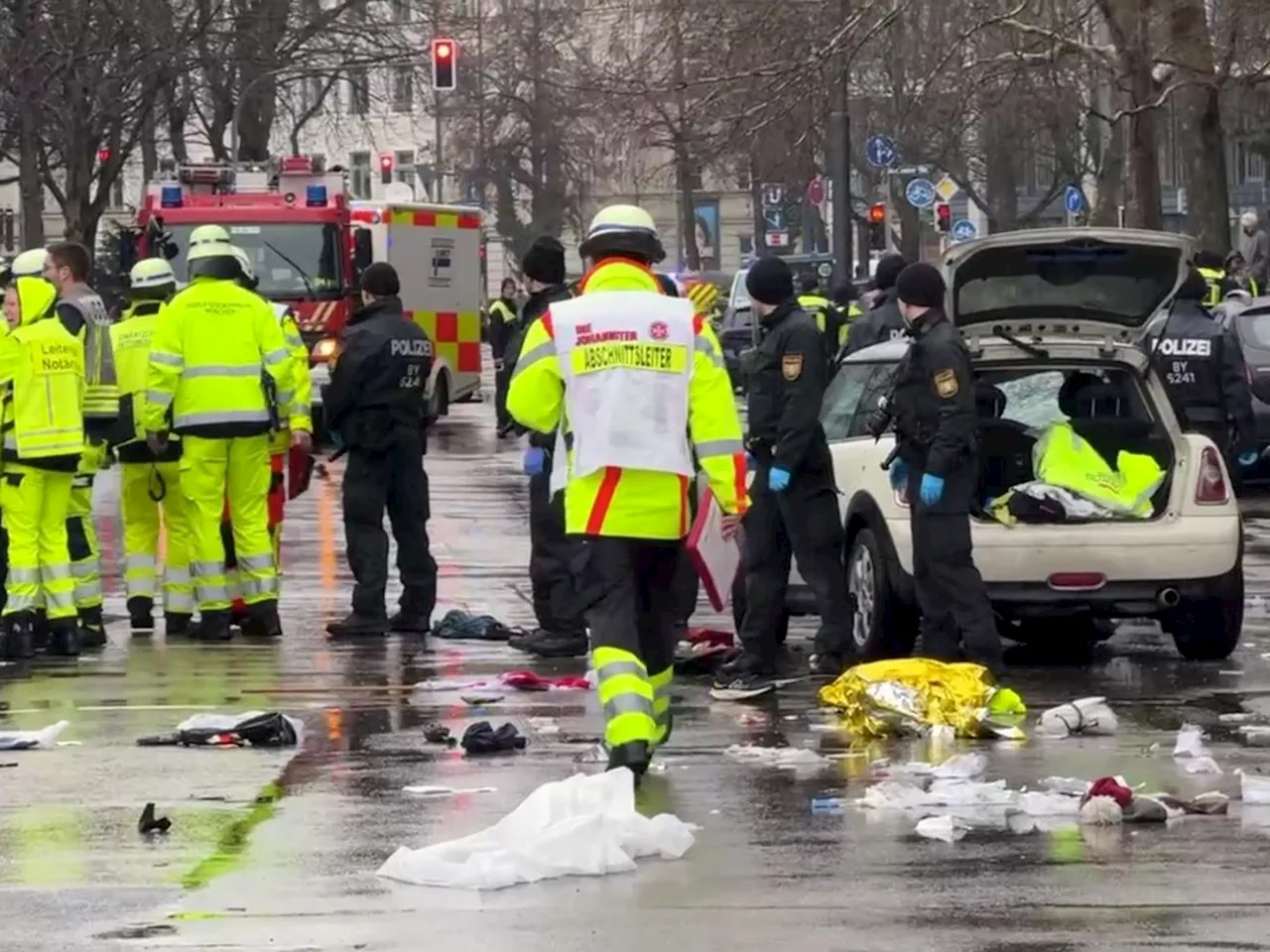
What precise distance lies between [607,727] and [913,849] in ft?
4.47

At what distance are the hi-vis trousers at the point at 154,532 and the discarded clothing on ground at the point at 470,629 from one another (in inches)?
47.4

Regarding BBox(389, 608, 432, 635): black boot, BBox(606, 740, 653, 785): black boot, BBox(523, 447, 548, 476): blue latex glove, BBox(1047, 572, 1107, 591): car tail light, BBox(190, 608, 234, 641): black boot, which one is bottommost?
BBox(389, 608, 432, 635): black boot

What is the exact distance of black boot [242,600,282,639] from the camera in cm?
1288

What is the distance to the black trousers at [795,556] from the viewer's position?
11086mm

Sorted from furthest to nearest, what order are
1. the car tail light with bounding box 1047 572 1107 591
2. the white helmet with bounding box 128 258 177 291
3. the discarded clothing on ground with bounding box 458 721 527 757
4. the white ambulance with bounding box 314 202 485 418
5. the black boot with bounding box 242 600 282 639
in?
1. the white ambulance with bounding box 314 202 485 418
2. the white helmet with bounding box 128 258 177 291
3. the black boot with bounding box 242 600 282 639
4. the car tail light with bounding box 1047 572 1107 591
5. the discarded clothing on ground with bounding box 458 721 527 757

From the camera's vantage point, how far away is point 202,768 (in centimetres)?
885

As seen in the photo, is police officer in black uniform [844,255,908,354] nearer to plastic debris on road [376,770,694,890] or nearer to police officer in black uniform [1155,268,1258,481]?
police officer in black uniform [1155,268,1258,481]

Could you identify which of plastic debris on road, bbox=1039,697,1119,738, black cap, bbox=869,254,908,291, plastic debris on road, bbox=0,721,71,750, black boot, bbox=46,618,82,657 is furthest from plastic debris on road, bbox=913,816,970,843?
black cap, bbox=869,254,908,291

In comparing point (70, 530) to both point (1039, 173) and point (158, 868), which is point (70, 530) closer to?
point (158, 868)

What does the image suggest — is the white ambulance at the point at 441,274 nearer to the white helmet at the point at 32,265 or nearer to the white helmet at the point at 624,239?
the white helmet at the point at 32,265

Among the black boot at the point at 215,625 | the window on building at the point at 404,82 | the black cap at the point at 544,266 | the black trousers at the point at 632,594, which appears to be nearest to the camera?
the black trousers at the point at 632,594

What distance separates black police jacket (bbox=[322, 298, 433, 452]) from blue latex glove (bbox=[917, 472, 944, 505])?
303 centimetres

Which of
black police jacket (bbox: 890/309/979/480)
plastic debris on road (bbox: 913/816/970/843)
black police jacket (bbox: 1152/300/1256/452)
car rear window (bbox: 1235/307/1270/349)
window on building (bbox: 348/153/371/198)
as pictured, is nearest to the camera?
plastic debris on road (bbox: 913/816/970/843)

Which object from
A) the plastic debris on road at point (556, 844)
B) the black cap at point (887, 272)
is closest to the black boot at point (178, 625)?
the plastic debris on road at point (556, 844)
